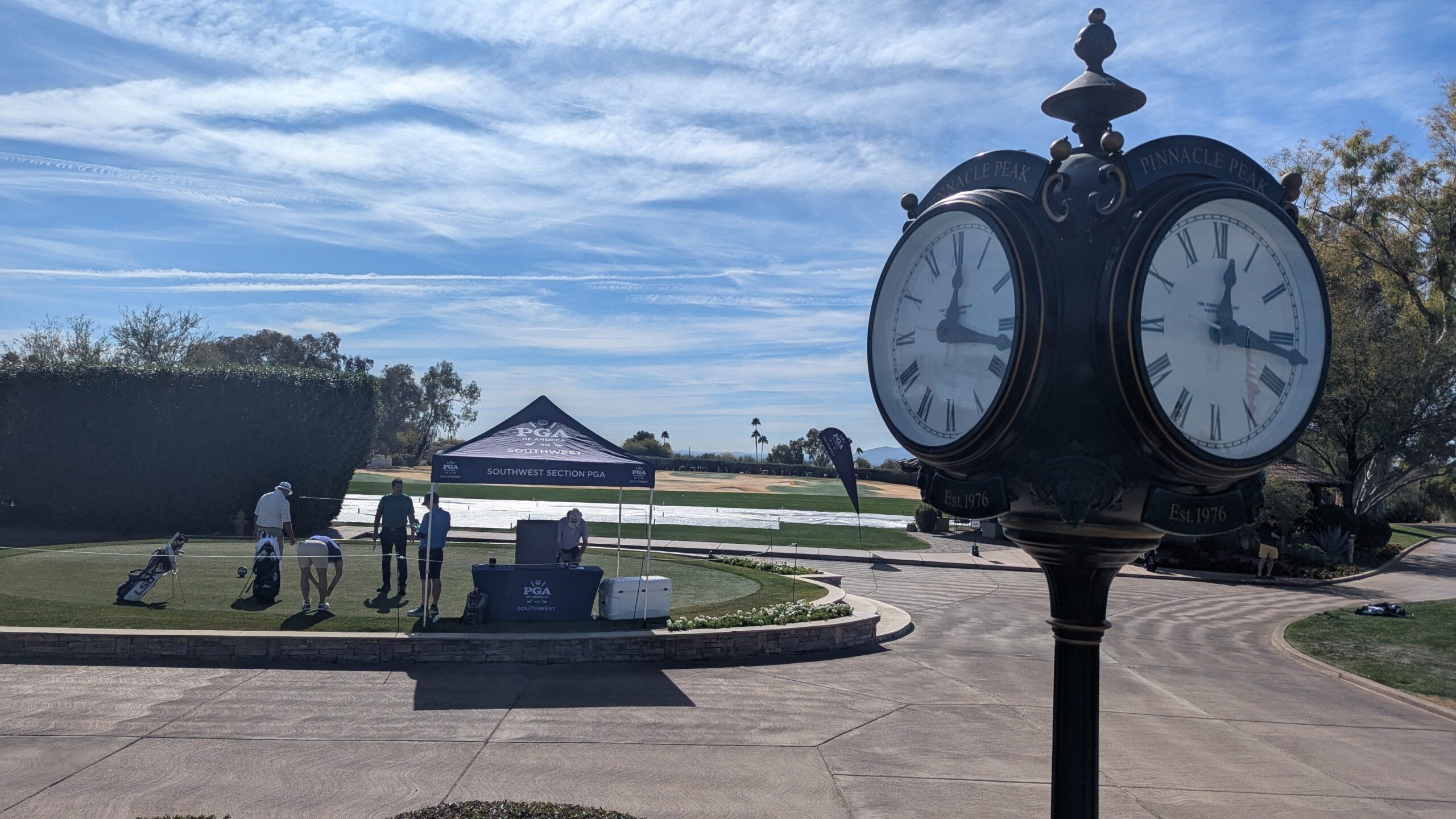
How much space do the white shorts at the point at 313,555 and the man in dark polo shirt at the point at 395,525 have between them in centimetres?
125

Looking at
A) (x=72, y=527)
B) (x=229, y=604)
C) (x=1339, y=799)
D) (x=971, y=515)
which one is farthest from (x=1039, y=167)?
(x=72, y=527)

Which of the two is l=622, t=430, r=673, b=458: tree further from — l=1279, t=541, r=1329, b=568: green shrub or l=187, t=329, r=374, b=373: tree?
l=1279, t=541, r=1329, b=568: green shrub

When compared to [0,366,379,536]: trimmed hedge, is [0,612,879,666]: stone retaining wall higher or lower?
lower

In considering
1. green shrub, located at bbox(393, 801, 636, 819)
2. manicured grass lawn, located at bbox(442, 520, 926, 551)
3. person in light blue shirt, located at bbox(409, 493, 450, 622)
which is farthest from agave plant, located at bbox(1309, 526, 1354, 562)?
green shrub, located at bbox(393, 801, 636, 819)

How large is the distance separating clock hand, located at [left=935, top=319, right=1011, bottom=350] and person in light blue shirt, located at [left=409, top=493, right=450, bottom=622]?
11746mm

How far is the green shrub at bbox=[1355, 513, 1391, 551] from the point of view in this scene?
38.0 meters

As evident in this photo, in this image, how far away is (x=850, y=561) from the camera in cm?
2859

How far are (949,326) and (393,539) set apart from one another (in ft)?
47.4

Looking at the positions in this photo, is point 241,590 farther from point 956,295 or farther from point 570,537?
point 956,295

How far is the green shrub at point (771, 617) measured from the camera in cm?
1374

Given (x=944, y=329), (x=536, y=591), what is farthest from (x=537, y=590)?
(x=944, y=329)

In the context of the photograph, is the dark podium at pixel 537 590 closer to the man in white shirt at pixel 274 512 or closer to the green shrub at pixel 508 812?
the man in white shirt at pixel 274 512

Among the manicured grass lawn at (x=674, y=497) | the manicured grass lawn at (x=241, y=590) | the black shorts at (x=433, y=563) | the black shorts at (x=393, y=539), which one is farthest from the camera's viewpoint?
the manicured grass lawn at (x=674, y=497)

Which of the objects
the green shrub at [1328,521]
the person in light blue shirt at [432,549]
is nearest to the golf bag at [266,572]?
the person in light blue shirt at [432,549]
